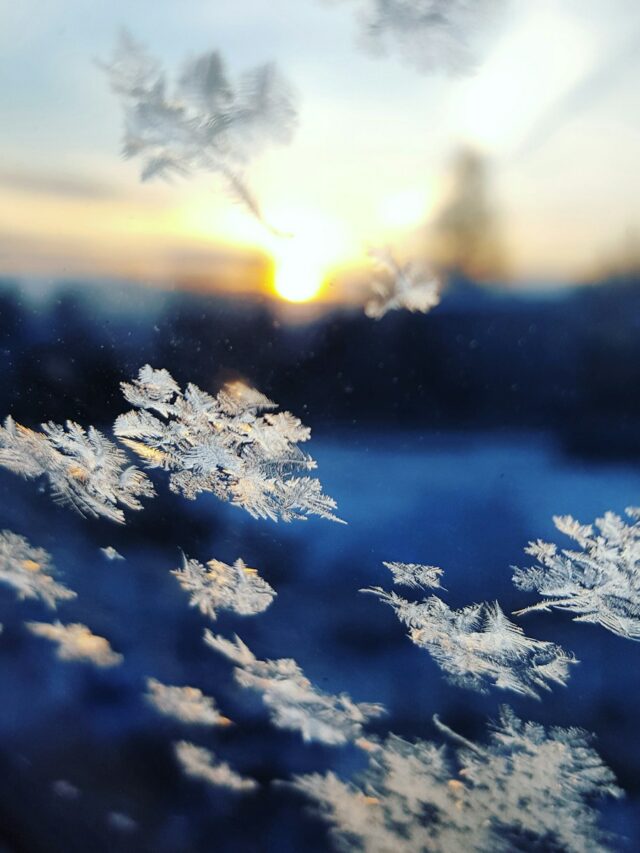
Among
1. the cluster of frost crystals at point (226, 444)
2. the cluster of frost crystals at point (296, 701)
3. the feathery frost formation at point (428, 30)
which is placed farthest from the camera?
the cluster of frost crystals at point (296, 701)

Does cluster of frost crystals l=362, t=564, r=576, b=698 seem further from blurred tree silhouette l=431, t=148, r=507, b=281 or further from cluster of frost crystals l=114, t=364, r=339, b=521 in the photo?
blurred tree silhouette l=431, t=148, r=507, b=281

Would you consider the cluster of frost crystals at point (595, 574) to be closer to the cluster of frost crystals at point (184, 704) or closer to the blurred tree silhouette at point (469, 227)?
the blurred tree silhouette at point (469, 227)

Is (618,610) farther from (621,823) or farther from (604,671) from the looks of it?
(621,823)

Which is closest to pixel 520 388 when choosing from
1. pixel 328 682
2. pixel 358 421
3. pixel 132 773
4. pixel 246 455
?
pixel 358 421

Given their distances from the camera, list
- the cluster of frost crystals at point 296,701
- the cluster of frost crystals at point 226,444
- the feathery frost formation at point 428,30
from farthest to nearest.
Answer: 1. the cluster of frost crystals at point 296,701
2. the cluster of frost crystals at point 226,444
3. the feathery frost formation at point 428,30

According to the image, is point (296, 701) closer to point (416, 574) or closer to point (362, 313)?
point (416, 574)

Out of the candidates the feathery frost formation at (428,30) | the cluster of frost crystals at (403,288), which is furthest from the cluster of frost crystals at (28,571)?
the feathery frost formation at (428,30)

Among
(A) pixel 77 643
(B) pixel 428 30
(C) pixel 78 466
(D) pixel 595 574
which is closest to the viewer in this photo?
(B) pixel 428 30

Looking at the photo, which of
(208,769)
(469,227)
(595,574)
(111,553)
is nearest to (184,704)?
(208,769)
